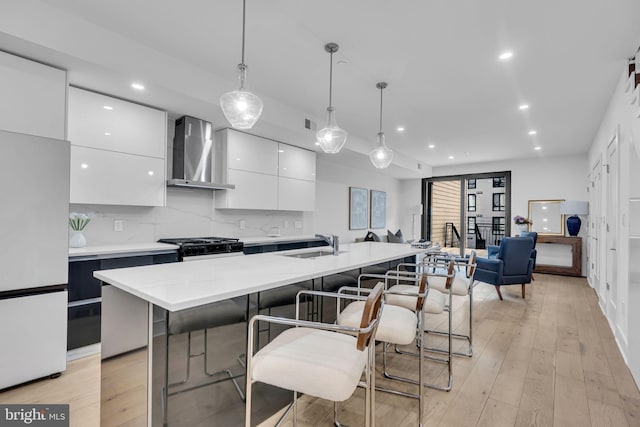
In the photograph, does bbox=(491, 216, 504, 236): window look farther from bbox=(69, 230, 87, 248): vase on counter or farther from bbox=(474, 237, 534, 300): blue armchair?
bbox=(69, 230, 87, 248): vase on counter

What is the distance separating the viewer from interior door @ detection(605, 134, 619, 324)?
10.6 ft

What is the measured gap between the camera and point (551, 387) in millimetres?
2287

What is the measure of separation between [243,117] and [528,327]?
3703 millimetres

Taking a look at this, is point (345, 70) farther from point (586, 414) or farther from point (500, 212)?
point (500, 212)

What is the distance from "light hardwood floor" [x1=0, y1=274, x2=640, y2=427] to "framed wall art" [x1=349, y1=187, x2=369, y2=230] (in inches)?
140

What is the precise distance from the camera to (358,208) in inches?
280

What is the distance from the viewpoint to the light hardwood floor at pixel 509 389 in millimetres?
1922

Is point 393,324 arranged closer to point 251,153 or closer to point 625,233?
point 625,233

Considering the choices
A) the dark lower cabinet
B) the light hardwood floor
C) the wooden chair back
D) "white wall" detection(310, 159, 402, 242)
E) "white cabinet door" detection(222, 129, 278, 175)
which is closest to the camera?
the wooden chair back

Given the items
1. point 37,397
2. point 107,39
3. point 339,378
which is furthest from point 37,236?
point 339,378

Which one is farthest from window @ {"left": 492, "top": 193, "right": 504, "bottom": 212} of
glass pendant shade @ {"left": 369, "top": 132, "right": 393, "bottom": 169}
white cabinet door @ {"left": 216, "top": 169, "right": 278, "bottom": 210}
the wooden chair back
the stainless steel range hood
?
the wooden chair back

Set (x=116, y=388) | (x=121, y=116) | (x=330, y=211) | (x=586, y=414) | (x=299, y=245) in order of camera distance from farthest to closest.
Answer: (x=330, y=211)
(x=299, y=245)
(x=121, y=116)
(x=586, y=414)
(x=116, y=388)

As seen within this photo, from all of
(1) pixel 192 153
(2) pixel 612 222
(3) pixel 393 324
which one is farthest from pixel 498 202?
(3) pixel 393 324

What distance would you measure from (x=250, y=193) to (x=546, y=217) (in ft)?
21.4
